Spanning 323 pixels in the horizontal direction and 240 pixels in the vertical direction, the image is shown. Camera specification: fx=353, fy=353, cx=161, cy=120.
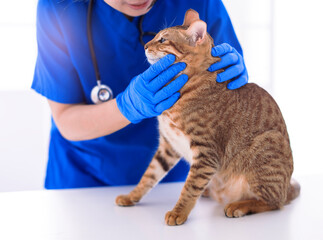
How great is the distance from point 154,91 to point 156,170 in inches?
10.9

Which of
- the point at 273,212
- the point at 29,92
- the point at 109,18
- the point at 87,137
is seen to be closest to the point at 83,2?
the point at 109,18

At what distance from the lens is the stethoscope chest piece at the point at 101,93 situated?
132cm

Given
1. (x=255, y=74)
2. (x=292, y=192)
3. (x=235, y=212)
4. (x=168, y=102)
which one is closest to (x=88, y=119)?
(x=168, y=102)

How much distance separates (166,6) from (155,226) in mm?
854

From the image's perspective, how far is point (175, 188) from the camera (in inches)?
53.0

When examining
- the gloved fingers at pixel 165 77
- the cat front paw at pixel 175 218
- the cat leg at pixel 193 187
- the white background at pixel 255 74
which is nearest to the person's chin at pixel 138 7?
the gloved fingers at pixel 165 77

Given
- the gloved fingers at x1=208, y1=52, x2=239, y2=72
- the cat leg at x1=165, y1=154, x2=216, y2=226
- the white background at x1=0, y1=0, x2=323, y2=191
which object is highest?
the gloved fingers at x1=208, y1=52, x2=239, y2=72

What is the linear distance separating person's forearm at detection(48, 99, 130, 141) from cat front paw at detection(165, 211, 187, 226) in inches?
15.5

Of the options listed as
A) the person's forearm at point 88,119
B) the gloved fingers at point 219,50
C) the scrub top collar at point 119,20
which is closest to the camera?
the gloved fingers at point 219,50

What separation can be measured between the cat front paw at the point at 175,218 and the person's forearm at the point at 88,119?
0.39 meters

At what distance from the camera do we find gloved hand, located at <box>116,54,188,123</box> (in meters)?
→ 1.06

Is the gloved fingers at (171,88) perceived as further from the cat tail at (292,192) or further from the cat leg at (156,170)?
the cat tail at (292,192)

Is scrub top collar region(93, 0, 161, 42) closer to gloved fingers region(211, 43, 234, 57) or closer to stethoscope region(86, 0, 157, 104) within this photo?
stethoscope region(86, 0, 157, 104)

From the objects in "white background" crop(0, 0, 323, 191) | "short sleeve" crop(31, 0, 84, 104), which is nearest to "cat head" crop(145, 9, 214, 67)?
"short sleeve" crop(31, 0, 84, 104)
